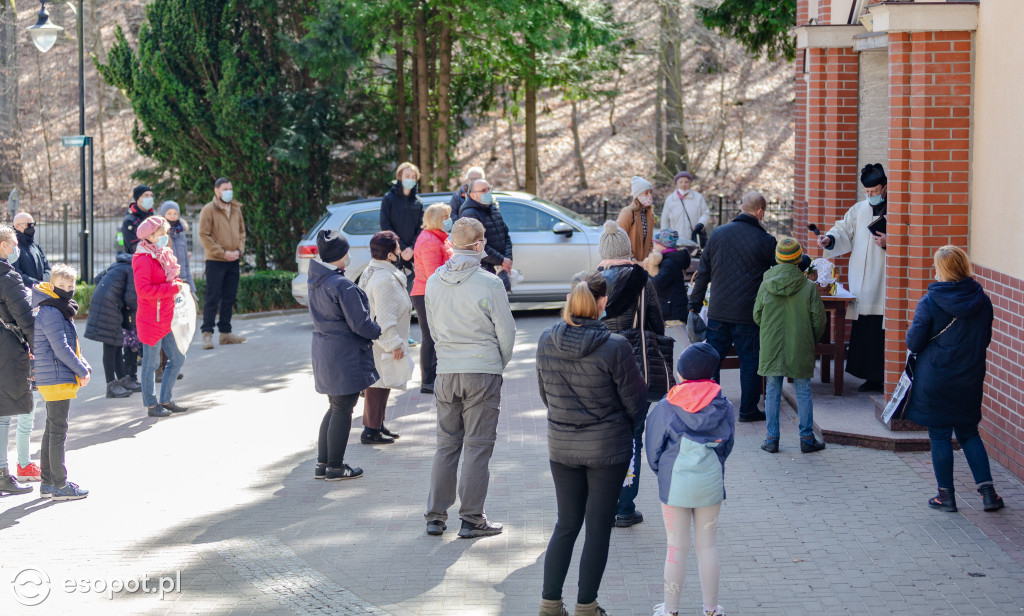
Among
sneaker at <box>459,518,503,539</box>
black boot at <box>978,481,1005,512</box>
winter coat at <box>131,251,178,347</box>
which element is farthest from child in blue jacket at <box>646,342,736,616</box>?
winter coat at <box>131,251,178,347</box>

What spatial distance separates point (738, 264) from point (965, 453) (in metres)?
2.59

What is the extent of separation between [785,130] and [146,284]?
956 inches

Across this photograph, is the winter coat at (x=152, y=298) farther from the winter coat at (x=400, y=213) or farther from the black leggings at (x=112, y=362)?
the winter coat at (x=400, y=213)

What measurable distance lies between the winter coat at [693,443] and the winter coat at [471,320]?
61.2 inches

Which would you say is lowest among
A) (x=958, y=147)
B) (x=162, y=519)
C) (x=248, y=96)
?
(x=162, y=519)

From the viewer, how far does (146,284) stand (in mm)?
9641

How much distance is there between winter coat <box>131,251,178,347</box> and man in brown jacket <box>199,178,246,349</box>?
327cm

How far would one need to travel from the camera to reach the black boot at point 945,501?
6.77m

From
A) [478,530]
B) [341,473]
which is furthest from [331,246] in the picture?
[478,530]

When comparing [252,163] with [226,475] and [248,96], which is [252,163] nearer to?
[248,96]

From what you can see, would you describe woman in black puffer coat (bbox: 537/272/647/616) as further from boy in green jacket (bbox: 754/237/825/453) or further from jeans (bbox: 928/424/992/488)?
boy in green jacket (bbox: 754/237/825/453)

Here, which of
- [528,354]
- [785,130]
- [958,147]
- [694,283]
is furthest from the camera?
[785,130]

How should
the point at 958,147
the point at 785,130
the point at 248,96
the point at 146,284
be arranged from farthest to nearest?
1. the point at 785,130
2. the point at 248,96
3. the point at 146,284
4. the point at 958,147

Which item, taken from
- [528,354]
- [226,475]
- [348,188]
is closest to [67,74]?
[348,188]
